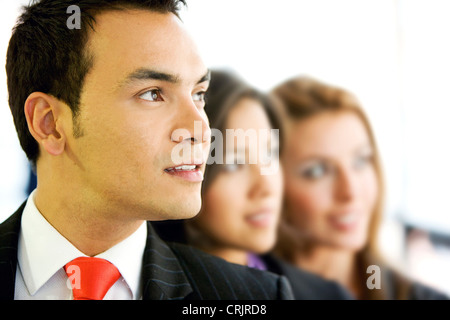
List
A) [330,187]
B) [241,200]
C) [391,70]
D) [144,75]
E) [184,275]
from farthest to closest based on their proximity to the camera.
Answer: [391,70] < [330,187] < [241,200] < [184,275] < [144,75]

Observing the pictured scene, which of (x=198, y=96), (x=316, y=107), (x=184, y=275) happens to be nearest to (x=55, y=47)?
(x=198, y=96)

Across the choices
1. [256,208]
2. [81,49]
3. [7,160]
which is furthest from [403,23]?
[7,160]

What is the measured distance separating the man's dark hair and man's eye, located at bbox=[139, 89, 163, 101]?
0.11m

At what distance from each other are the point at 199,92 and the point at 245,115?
0.27 meters

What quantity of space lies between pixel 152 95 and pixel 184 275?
0.38 metres

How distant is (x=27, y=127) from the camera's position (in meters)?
0.97

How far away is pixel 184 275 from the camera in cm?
99

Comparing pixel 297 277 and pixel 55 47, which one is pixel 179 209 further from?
pixel 297 277

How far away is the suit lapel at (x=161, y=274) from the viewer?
3.08ft

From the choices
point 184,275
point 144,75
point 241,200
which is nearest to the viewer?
point 144,75

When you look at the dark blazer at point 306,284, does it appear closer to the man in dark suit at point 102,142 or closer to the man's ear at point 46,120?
the man in dark suit at point 102,142

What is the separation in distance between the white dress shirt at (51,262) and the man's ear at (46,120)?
15 cm

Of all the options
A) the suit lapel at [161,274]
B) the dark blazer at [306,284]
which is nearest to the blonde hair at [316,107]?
the dark blazer at [306,284]
